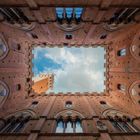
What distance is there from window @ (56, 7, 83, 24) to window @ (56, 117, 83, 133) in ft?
30.6

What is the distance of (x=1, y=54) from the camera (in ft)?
59.9

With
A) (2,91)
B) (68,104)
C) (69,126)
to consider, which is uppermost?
(2,91)

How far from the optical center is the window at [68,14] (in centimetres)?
1809

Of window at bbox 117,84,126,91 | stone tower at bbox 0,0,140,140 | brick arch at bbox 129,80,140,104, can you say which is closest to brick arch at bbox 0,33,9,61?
stone tower at bbox 0,0,140,140

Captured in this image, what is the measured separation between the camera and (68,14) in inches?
744

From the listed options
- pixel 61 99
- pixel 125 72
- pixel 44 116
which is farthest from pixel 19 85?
pixel 125 72

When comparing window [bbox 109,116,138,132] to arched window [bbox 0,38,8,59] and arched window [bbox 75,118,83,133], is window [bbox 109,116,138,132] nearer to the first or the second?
arched window [bbox 75,118,83,133]

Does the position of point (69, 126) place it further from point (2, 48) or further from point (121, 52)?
point (121, 52)

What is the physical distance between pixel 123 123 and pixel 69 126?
5058mm

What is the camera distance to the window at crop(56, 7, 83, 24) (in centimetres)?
1809

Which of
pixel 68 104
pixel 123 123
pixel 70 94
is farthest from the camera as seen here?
pixel 70 94

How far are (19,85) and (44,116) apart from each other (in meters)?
7.29

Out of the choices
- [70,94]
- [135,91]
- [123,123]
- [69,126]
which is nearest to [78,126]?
[69,126]

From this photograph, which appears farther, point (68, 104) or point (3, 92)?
point (68, 104)
